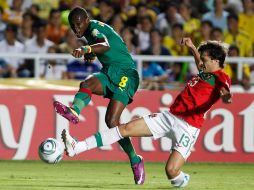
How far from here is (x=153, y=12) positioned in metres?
19.4

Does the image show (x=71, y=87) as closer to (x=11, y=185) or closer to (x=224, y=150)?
(x=224, y=150)

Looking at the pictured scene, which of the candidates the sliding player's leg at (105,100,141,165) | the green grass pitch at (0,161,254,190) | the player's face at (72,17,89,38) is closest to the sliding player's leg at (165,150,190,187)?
the green grass pitch at (0,161,254,190)

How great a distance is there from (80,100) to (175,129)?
1474 millimetres

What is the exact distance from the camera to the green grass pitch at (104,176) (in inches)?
427

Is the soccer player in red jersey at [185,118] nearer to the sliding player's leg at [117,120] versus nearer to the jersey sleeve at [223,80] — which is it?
the jersey sleeve at [223,80]

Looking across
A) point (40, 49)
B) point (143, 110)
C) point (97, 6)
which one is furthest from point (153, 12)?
point (143, 110)

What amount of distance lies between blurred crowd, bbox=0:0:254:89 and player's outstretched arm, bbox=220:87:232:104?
6500mm

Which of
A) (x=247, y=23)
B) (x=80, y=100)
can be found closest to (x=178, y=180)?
(x=80, y=100)

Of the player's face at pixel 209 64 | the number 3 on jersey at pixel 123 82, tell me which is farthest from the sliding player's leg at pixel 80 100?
the player's face at pixel 209 64

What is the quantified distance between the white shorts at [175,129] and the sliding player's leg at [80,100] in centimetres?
97

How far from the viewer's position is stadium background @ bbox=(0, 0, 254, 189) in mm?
15625

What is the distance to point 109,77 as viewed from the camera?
11906 mm

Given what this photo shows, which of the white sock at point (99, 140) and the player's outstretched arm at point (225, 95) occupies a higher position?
the player's outstretched arm at point (225, 95)

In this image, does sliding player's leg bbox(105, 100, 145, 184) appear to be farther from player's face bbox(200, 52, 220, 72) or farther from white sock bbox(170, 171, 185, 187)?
player's face bbox(200, 52, 220, 72)
